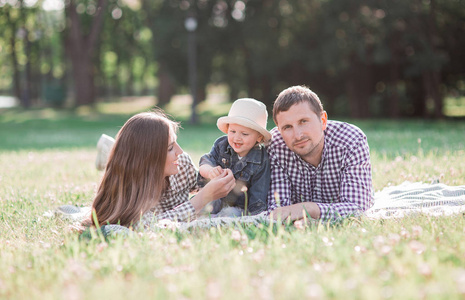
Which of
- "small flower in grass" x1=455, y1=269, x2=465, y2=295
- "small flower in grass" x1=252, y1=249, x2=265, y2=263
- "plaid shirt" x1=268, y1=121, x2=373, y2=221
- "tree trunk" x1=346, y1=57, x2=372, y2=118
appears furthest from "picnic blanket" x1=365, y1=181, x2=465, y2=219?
"tree trunk" x1=346, y1=57, x2=372, y2=118

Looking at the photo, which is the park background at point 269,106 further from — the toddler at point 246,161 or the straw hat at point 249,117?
the straw hat at point 249,117

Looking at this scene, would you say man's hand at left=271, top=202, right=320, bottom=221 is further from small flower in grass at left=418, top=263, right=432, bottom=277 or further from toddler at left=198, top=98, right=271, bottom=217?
small flower in grass at left=418, top=263, right=432, bottom=277

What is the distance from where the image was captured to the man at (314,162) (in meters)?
3.79

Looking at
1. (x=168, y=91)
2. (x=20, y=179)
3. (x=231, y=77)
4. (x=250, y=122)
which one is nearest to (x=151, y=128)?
(x=250, y=122)

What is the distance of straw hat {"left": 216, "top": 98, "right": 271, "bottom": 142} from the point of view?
4160 mm

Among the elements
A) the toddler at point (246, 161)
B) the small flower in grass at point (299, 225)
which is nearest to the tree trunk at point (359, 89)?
the toddler at point (246, 161)

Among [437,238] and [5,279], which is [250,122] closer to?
[437,238]

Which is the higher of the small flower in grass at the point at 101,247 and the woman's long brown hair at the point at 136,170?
the woman's long brown hair at the point at 136,170

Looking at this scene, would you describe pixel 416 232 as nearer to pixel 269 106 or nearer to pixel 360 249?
pixel 360 249

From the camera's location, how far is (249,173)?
4301 mm

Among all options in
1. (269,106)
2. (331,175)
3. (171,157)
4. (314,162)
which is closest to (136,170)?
(171,157)

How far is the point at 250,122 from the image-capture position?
Result: 4.14 metres

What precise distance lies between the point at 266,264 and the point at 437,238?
1173 millimetres

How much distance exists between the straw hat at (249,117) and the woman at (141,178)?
52 cm
